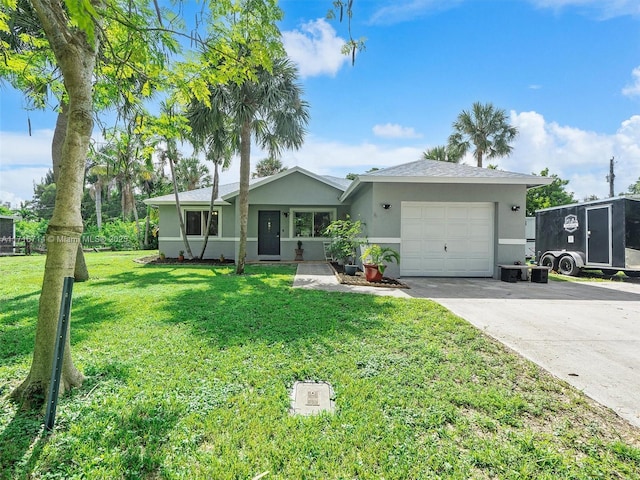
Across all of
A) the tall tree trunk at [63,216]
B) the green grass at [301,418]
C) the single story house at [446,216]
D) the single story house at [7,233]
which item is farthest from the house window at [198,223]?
the tall tree trunk at [63,216]

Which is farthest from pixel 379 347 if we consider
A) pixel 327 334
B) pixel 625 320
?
pixel 625 320

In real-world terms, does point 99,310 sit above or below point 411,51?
below

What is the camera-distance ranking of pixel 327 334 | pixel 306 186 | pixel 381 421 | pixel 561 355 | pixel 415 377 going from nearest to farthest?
pixel 381 421
pixel 415 377
pixel 561 355
pixel 327 334
pixel 306 186

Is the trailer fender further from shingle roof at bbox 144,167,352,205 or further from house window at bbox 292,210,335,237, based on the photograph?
house window at bbox 292,210,335,237

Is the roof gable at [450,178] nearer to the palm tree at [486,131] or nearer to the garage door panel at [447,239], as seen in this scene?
the garage door panel at [447,239]

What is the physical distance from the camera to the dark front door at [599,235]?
1044cm

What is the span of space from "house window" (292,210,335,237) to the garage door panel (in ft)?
18.8

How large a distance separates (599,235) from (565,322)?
790cm

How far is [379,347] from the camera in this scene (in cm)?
398

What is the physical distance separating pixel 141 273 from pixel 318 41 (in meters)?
9.14

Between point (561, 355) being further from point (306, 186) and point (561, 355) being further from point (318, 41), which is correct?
point (306, 186)

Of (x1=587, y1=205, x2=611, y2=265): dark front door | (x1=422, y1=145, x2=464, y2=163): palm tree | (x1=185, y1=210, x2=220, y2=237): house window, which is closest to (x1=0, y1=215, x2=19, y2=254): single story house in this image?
(x1=185, y1=210, x2=220, y2=237): house window

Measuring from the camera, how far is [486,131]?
867 inches

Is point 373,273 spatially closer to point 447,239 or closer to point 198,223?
point 447,239
